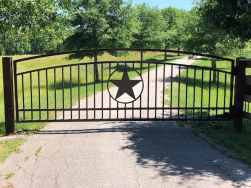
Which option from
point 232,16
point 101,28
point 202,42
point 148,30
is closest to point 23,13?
point 232,16

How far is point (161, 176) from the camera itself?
13.1 ft

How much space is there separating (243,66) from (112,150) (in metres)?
3.59

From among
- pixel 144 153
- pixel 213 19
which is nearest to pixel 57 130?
pixel 144 153

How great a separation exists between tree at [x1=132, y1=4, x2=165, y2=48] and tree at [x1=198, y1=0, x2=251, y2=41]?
24678 millimetres

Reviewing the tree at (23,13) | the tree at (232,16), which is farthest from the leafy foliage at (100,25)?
the tree at (232,16)

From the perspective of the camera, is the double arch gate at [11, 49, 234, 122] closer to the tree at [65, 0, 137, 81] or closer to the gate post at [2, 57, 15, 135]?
the gate post at [2, 57, 15, 135]

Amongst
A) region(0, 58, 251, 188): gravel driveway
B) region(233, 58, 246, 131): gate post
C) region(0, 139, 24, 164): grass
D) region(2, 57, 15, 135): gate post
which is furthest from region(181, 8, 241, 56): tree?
region(0, 139, 24, 164): grass

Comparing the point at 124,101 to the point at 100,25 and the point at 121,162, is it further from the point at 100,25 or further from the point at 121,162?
the point at 100,25

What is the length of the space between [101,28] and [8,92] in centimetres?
1510

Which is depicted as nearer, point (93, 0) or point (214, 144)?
point (214, 144)

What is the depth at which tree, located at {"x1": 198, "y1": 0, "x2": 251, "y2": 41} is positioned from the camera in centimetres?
695

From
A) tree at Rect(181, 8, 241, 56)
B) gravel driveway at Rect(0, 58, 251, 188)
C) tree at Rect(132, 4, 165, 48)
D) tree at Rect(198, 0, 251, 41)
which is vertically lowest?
gravel driveway at Rect(0, 58, 251, 188)

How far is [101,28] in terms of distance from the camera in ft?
66.9

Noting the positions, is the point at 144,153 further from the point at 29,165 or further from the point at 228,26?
the point at 228,26
